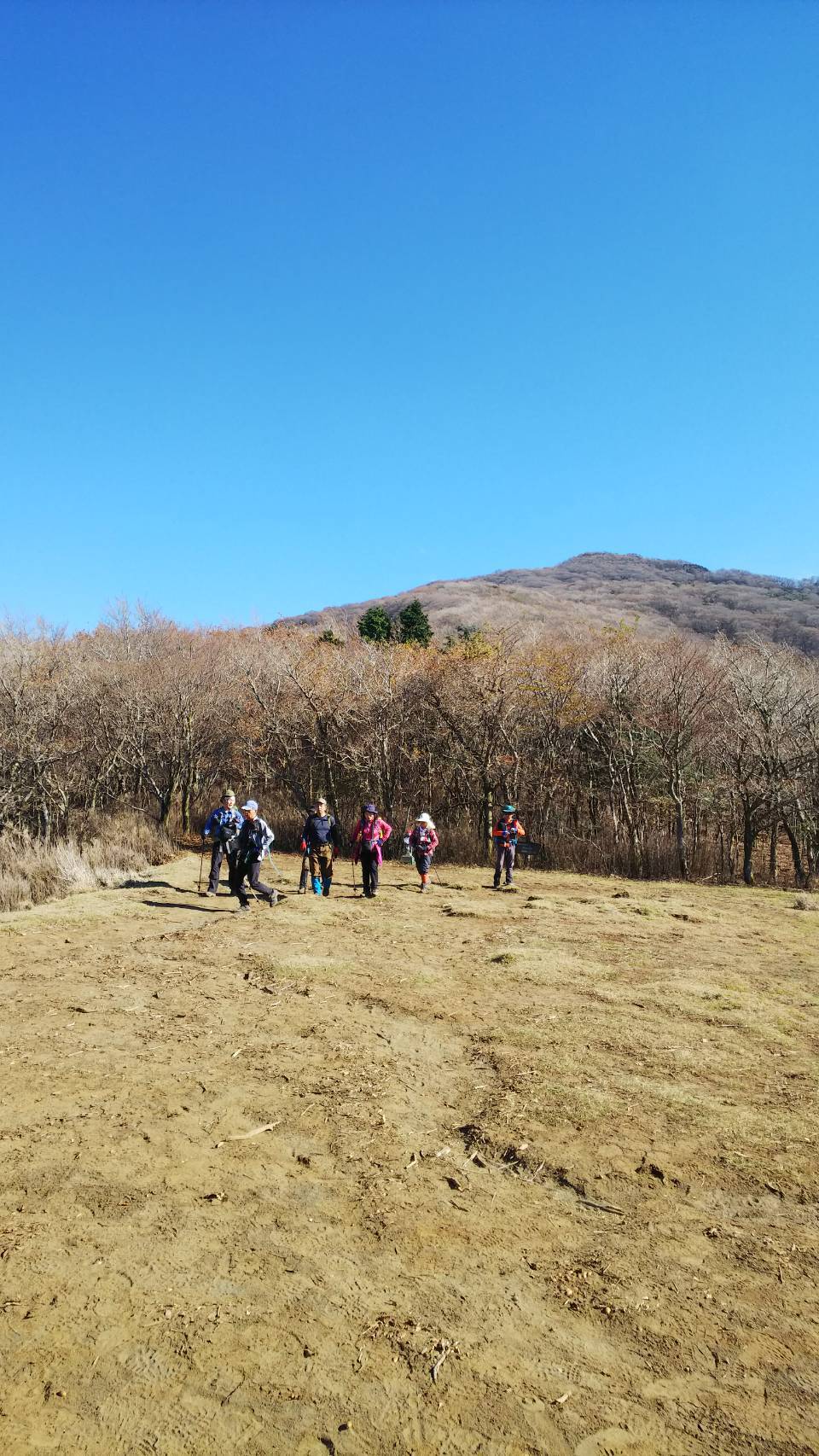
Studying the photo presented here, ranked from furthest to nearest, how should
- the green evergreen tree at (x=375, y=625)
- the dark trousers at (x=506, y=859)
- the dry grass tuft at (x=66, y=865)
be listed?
the green evergreen tree at (x=375, y=625)
the dark trousers at (x=506, y=859)
the dry grass tuft at (x=66, y=865)

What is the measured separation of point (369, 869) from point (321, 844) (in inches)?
37.5

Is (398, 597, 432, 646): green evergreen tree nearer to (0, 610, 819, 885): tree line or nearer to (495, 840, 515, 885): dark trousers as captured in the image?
(0, 610, 819, 885): tree line

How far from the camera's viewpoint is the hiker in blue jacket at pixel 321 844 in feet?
44.3

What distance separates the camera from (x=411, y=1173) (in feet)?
15.1

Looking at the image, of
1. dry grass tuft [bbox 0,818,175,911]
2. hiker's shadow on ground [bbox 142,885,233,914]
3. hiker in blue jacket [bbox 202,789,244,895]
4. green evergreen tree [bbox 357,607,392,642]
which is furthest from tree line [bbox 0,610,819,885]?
green evergreen tree [bbox 357,607,392,642]

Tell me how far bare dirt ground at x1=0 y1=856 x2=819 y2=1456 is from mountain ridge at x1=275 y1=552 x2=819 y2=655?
5469cm

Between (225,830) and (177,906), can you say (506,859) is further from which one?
(177,906)

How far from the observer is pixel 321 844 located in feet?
44.5

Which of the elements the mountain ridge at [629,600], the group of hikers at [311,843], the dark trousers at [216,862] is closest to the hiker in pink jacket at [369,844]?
the group of hikers at [311,843]

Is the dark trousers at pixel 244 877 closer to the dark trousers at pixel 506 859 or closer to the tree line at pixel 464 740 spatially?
the dark trousers at pixel 506 859

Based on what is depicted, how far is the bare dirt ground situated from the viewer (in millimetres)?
2967

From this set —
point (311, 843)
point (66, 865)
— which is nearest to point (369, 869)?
point (311, 843)

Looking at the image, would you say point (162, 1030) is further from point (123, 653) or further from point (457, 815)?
point (123, 653)

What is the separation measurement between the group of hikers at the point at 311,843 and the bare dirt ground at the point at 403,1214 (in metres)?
3.39
